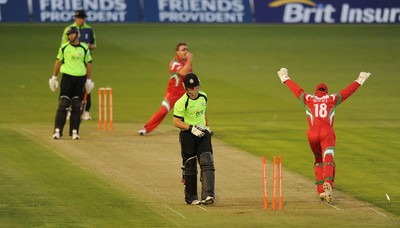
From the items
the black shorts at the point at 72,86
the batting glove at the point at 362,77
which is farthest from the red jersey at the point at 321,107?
the black shorts at the point at 72,86

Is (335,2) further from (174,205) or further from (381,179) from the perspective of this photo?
(174,205)

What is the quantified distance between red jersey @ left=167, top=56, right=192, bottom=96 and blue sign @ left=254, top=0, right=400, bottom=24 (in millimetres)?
24373

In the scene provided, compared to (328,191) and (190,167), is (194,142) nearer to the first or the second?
(190,167)

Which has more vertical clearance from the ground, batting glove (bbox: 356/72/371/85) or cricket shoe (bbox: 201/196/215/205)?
batting glove (bbox: 356/72/371/85)

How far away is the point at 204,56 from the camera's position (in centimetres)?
4231

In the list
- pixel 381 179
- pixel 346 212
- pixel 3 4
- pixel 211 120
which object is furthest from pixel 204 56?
pixel 346 212

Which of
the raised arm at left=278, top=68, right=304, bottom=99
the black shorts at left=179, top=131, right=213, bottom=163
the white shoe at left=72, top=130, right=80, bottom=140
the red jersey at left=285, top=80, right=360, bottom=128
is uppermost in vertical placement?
the raised arm at left=278, top=68, right=304, bottom=99

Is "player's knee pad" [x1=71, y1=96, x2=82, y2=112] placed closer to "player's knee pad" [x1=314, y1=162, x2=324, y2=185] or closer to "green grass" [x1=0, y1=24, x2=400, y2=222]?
"green grass" [x1=0, y1=24, x2=400, y2=222]

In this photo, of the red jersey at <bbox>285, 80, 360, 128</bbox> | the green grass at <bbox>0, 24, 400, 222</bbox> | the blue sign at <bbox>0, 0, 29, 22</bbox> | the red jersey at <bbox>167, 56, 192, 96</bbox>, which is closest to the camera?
the red jersey at <bbox>285, 80, 360, 128</bbox>

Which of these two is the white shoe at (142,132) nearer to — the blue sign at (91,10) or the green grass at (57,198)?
the green grass at (57,198)

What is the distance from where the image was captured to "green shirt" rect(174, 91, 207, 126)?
61.1ft

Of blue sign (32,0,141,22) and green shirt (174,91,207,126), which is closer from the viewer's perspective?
green shirt (174,91,207,126)

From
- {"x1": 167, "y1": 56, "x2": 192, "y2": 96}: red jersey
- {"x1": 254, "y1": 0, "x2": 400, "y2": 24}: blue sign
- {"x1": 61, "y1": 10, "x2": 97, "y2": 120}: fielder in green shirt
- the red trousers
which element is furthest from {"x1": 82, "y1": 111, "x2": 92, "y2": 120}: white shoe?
{"x1": 254, "y1": 0, "x2": 400, "y2": 24}: blue sign

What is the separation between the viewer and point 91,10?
Answer: 48031 millimetres
